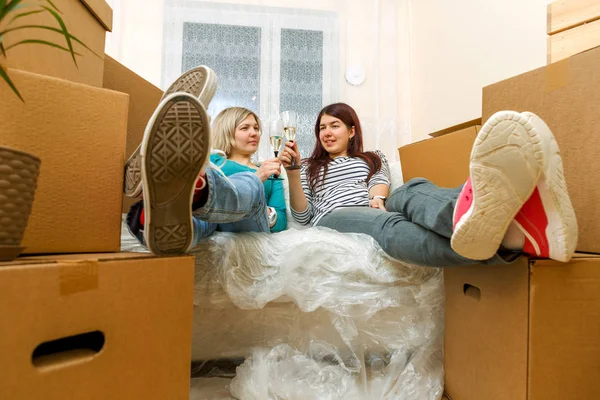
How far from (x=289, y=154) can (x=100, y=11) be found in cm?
58

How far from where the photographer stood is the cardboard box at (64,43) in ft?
2.20

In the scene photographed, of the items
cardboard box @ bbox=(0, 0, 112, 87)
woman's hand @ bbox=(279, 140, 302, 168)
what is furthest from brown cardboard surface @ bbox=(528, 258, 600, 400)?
cardboard box @ bbox=(0, 0, 112, 87)

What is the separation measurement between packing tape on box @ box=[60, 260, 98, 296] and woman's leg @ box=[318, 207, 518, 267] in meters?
0.57

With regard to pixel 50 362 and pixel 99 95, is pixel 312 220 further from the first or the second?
pixel 50 362

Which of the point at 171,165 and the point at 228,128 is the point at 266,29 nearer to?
the point at 228,128

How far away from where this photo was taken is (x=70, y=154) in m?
0.65

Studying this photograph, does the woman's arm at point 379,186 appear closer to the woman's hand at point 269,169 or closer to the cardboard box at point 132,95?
the woman's hand at point 269,169

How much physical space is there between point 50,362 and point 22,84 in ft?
1.34

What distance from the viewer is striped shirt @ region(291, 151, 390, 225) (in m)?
1.41

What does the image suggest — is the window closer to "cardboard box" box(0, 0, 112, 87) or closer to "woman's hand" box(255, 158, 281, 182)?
"woman's hand" box(255, 158, 281, 182)

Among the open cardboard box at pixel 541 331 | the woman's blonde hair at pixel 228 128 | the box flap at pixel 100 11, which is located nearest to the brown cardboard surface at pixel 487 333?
the open cardboard box at pixel 541 331

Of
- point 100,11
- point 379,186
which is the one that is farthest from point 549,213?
point 100,11

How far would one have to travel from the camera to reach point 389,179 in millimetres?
1534

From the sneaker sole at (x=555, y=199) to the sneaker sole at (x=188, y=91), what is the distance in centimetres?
54
